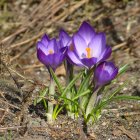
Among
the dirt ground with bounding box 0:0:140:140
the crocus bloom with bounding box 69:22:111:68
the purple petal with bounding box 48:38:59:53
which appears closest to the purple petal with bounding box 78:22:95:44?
the crocus bloom with bounding box 69:22:111:68

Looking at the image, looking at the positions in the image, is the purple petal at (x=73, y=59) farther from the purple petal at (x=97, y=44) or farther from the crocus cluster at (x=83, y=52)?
the purple petal at (x=97, y=44)

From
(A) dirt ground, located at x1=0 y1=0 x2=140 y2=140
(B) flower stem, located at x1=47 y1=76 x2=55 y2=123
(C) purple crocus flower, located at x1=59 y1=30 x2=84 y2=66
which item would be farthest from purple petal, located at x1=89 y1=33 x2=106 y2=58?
(A) dirt ground, located at x1=0 y1=0 x2=140 y2=140

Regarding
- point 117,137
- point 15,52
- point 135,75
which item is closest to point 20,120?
point 117,137

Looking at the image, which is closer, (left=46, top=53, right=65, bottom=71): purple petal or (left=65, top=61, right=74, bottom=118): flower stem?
(left=46, top=53, right=65, bottom=71): purple petal

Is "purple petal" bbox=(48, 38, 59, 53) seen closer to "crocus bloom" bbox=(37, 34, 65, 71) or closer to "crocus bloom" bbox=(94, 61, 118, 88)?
"crocus bloom" bbox=(37, 34, 65, 71)

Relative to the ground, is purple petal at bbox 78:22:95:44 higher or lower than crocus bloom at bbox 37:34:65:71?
higher

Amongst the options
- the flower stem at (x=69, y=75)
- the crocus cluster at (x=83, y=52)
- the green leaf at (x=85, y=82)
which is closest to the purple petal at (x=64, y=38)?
the crocus cluster at (x=83, y=52)

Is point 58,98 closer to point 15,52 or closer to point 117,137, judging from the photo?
point 117,137

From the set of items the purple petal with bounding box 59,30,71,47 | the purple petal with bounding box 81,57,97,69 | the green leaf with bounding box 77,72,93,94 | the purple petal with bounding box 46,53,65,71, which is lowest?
the green leaf with bounding box 77,72,93,94
